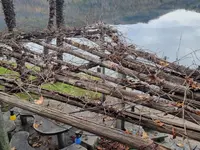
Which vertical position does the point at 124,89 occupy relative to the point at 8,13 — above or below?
below

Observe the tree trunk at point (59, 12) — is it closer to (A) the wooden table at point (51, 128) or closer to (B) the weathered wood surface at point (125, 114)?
(A) the wooden table at point (51, 128)

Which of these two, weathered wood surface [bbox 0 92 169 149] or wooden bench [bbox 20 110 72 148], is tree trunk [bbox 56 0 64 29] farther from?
weathered wood surface [bbox 0 92 169 149]

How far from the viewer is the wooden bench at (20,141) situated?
642 centimetres

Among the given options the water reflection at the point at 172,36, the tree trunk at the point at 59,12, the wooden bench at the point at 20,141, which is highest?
the tree trunk at the point at 59,12

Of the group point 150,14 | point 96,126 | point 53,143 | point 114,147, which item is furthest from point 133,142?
point 150,14

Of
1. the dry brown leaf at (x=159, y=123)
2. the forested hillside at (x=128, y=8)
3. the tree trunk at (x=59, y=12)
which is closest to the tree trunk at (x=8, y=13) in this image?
the tree trunk at (x=59, y=12)

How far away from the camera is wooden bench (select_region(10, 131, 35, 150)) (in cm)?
642

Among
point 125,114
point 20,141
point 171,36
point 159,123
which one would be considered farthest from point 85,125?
point 171,36

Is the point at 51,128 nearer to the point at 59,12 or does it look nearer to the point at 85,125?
the point at 85,125

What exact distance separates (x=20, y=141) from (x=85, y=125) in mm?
4156

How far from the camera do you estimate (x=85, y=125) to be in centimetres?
307

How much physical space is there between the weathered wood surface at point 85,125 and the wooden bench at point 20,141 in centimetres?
304

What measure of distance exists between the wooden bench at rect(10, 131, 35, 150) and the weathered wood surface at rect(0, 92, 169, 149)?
3.04 m

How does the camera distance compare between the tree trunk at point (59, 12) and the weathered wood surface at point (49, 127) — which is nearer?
the weathered wood surface at point (49, 127)
